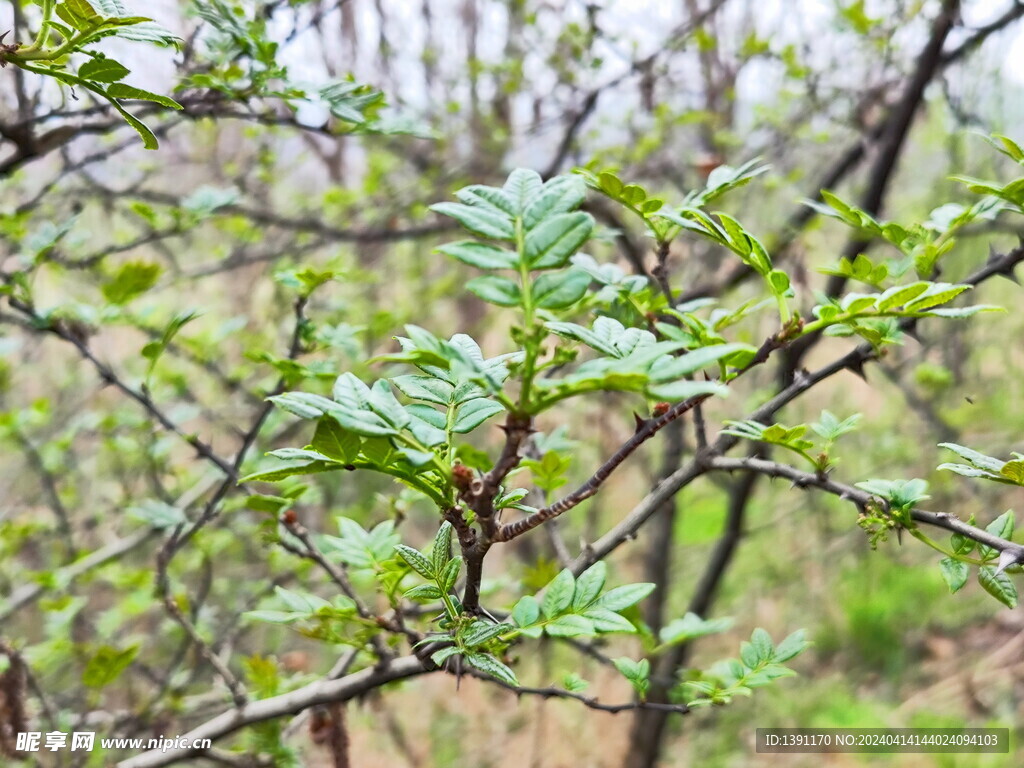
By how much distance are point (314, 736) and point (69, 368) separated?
7.70ft

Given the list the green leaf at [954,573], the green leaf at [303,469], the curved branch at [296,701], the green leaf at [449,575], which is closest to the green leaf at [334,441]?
the green leaf at [303,469]

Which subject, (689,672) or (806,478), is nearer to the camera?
(806,478)

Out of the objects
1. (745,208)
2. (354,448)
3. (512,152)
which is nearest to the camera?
(354,448)

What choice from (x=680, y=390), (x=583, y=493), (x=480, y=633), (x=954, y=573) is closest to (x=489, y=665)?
(x=480, y=633)

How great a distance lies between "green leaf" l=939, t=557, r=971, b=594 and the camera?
1.76ft

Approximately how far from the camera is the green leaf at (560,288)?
0.38 m

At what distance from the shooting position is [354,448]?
0.45 m

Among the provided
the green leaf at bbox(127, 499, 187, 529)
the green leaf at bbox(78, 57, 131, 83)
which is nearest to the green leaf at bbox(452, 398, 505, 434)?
the green leaf at bbox(78, 57, 131, 83)

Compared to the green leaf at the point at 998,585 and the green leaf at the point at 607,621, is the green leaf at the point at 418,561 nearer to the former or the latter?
the green leaf at the point at 607,621

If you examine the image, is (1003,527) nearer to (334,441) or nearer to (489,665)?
(489,665)

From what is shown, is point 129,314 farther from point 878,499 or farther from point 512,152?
point 512,152

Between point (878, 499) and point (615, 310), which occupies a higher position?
point (615, 310)

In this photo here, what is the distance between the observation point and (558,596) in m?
0.53

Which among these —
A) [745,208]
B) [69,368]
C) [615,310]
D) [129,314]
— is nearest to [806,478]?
[615,310]
